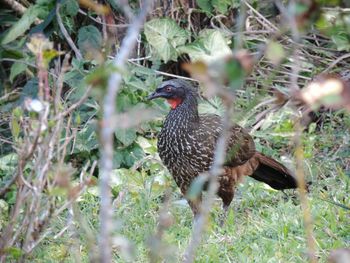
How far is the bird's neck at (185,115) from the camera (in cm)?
583

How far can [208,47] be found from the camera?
7.38 m

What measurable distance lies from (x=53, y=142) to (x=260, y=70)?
4935mm

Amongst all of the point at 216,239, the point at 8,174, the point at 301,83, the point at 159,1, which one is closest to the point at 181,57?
the point at 159,1

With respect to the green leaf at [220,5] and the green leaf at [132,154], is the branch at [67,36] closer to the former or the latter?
the green leaf at [132,154]

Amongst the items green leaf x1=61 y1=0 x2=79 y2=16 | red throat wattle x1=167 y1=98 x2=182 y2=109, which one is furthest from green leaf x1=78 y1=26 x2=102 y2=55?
red throat wattle x1=167 y1=98 x2=182 y2=109

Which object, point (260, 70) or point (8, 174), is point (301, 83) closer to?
point (260, 70)

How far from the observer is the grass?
469cm

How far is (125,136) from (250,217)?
138cm

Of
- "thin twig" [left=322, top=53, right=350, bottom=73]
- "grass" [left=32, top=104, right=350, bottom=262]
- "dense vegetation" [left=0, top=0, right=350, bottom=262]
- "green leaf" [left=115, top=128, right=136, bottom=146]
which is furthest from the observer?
"thin twig" [left=322, top=53, right=350, bottom=73]

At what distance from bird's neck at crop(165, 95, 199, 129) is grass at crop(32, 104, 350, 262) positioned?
18.6 inches

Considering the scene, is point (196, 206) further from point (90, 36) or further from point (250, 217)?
point (90, 36)

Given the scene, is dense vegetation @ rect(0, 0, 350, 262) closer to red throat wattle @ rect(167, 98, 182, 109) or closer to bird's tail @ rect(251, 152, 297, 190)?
bird's tail @ rect(251, 152, 297, 190)

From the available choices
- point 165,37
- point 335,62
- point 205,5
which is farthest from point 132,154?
point 335,62

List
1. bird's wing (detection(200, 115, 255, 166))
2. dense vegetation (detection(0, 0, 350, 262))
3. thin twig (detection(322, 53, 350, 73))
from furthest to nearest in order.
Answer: thin twig (detection(322, 53, 350, 73)) < bird's wing (detection(200, 115, 255, 166)) < dense vegetation (detection(0, 0, 350, 262))
